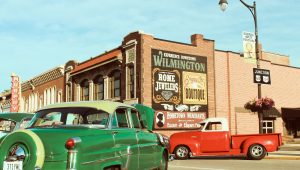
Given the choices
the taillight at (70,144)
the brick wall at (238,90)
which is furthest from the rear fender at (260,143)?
the brick wall at (238,90)

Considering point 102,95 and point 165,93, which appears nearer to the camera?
point 165,93

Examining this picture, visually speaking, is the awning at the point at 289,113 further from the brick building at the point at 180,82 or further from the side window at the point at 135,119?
the side window at the point at 135,119

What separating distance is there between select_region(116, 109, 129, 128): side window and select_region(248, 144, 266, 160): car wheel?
428 inches

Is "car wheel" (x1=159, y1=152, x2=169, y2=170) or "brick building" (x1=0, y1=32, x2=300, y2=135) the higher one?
"brick building" (x1=0, y1=32, x2=300, y2=135)

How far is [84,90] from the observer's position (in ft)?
125

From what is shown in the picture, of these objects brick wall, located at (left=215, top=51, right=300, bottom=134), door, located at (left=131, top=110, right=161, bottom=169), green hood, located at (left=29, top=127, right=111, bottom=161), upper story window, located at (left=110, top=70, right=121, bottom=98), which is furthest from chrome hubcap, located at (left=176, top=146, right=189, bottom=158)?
brick wall, located at (left=215, top=51, right=300, bottom=134)

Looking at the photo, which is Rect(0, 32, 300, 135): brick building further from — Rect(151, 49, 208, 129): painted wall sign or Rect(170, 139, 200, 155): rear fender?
Rect(170, 139, 200, 155): rear fender

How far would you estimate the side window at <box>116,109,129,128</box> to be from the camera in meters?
7.86

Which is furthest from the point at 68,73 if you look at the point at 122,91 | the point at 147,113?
the point at 147,113

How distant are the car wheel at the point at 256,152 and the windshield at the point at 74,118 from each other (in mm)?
11821

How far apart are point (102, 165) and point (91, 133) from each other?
0.57 m

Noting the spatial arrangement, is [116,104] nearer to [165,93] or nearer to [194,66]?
[165,93]

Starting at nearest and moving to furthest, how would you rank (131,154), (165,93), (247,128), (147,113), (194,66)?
(131,154), (147,113), (165,93), (194,66), (247,128)

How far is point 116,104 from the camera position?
7.86 metres
